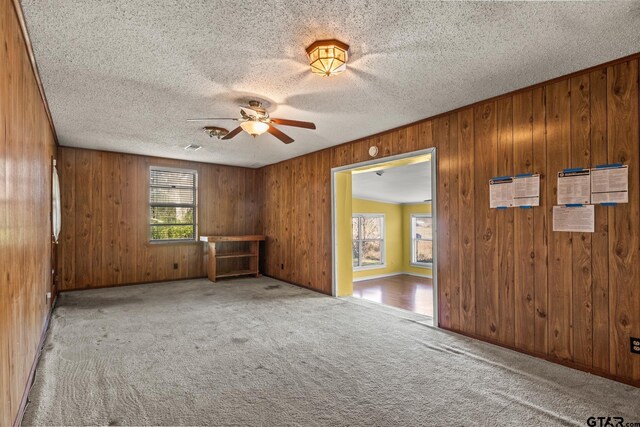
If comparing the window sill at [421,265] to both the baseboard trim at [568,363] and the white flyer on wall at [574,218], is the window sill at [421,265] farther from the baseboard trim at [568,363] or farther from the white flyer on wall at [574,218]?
the white flyer on wall at [574,218]

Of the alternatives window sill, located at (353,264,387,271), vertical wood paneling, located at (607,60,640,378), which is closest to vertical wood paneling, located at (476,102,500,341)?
vertical wood paneling, located at (607,60,640,378)

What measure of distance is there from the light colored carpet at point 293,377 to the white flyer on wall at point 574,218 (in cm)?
112

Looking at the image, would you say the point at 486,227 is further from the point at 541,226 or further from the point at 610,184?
the point at 610,184

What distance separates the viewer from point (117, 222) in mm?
5562

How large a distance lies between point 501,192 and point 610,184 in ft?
2.52

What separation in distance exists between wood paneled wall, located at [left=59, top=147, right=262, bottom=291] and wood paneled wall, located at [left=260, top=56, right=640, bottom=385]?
4522 mm

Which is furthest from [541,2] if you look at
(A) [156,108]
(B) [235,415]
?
(A) [156,108]

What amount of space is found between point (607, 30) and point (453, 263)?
222cm

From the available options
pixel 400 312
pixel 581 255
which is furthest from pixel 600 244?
pixel 400 312

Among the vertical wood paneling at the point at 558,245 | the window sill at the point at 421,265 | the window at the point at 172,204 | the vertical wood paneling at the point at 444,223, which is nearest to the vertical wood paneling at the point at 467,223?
the vertical wood paneling at the point at 444,223

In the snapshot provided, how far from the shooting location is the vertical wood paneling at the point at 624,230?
2.26m

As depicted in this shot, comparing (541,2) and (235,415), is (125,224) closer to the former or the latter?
(235,415)

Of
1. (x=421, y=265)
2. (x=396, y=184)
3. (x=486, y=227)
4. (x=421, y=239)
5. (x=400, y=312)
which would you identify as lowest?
(x=421, y=265)

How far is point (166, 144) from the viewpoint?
195 inches
